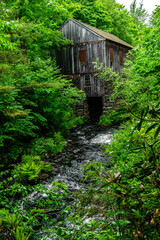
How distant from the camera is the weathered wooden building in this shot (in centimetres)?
1866

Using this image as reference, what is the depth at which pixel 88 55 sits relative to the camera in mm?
19359

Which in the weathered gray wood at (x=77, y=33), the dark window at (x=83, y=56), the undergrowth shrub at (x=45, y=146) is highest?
the weathered gray wood at (x=77, y=33)

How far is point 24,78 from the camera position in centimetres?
1036

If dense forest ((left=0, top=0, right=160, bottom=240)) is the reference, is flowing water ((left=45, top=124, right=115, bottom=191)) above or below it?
below

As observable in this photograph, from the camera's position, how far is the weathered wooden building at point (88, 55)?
61.2 ft

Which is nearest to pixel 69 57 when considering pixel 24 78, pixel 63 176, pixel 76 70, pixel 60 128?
pixel 76 70

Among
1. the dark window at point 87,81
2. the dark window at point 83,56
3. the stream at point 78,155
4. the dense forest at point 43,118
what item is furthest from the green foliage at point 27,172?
the dark window at point 83,56

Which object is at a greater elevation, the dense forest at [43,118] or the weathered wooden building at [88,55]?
the weathered wooden building at [88,55]

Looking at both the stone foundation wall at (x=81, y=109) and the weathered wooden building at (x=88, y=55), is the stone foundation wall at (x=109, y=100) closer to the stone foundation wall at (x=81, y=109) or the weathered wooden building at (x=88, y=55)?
Result: the weathered wooden building at (x=88, y=55)

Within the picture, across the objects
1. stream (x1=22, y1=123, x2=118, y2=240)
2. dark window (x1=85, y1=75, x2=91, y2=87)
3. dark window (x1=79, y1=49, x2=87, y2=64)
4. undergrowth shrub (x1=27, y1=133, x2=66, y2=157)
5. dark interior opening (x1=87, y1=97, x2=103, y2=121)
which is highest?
dark window (x1=79, y1=49, x2=87, y2=64)

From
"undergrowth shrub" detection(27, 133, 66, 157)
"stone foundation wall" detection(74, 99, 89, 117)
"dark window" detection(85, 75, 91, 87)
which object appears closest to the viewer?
"undergrowth shrub" detection(27, 133, 66, 157)

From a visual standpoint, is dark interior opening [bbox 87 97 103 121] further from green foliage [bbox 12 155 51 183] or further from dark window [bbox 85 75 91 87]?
green foliage [bbox 12 155 51 183]

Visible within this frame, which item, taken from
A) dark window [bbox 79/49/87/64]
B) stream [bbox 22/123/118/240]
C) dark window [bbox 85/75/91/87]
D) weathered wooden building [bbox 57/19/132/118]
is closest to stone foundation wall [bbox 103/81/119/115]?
weathered wooden building [bbox 57/19/132/118]

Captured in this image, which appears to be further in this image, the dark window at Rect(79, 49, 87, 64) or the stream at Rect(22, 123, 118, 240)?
the dark window at Rect(79, 49, 87, 64)
